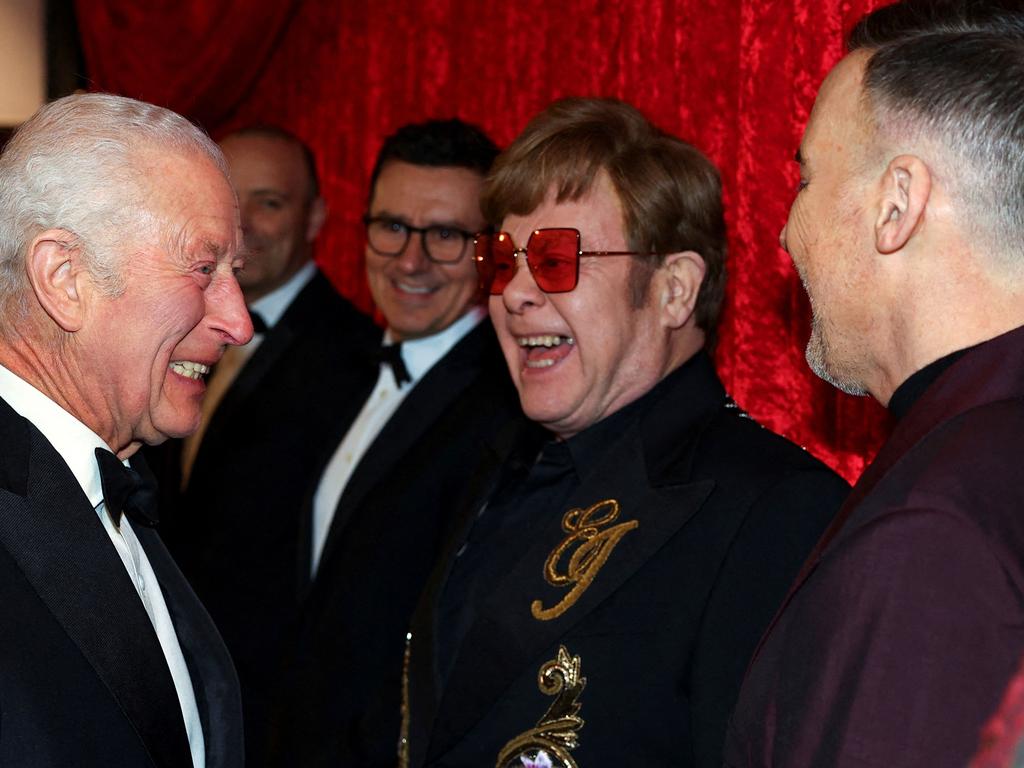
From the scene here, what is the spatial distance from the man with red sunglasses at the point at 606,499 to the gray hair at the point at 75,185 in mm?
776

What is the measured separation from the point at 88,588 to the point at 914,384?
94cm

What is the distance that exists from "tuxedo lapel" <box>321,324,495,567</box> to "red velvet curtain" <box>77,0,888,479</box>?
579 millimetres

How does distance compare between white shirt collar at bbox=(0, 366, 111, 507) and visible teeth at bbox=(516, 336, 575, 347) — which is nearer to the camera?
white shirt collar at bbox=(0, 366, 111, 507)

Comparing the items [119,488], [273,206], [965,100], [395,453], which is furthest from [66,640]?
[273,206]

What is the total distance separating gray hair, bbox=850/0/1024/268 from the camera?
135cm

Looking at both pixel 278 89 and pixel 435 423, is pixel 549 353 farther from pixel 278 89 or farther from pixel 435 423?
pixel 278 89

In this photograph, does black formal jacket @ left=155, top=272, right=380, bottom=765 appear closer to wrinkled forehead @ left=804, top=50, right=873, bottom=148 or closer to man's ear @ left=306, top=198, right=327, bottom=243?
man's ear @ left=306, top=198, right=327, bottom=243

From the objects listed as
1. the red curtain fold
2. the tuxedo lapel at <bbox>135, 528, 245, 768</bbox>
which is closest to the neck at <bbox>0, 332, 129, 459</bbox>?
the tuxedo lapel at <bbox>135, 528, 245, 768</bbox>

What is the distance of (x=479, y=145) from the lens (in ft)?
10.5

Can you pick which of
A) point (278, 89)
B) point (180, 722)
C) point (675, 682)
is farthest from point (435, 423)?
point (278, 89)

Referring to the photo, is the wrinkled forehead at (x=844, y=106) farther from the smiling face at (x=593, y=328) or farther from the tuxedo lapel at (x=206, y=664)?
the tuxedo lapel at (x=206, y=664)

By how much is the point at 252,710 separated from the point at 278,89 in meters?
2.45

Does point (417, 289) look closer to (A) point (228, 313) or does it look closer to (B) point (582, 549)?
(B) point (582, 549)

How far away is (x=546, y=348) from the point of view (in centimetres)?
227
